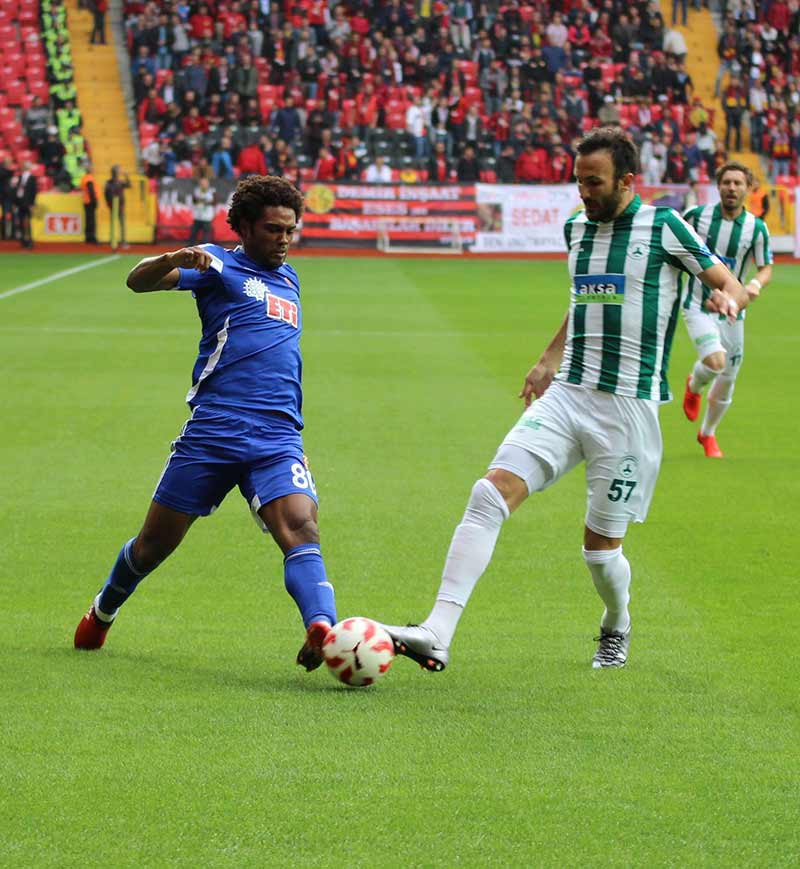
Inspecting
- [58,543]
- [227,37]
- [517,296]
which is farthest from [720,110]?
[58,543]

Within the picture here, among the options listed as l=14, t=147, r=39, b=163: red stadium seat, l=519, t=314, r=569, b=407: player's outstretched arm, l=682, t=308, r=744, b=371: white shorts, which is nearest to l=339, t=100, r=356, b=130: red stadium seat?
l=14, t=147, r=39, b=163: red stadium seat

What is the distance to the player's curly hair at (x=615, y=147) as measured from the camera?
5867 mm

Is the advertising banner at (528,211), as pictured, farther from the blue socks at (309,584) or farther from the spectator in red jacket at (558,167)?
the blue socks at (309,584)

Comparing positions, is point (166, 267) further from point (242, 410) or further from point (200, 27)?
point (200, 27)

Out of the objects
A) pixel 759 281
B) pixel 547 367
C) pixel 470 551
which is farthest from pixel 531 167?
pixel 470 551

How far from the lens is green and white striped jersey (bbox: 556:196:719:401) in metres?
6.02

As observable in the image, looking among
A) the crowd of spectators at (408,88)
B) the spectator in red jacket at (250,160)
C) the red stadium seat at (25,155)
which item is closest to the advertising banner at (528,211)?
the crowd of spectators at (408,88)

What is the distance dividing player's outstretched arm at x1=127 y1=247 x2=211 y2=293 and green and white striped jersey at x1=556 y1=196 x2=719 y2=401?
153 cm

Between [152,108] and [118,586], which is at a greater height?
[118,586]

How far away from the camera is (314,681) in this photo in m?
5.78

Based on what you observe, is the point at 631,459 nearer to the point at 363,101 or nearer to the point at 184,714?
the point at 184,714

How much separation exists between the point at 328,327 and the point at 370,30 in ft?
77.8

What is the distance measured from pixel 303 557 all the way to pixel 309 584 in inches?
4.4

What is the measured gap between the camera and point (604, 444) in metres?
5.98
